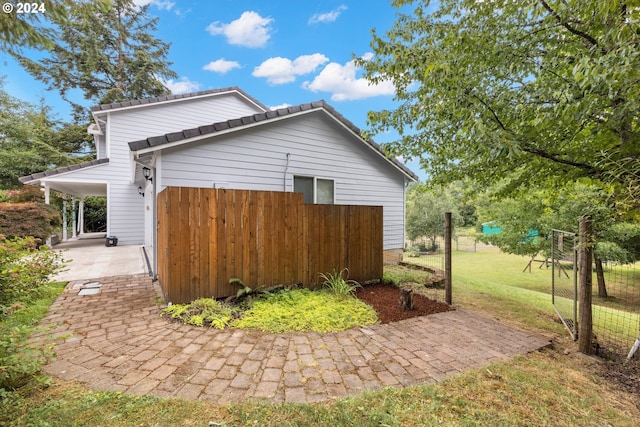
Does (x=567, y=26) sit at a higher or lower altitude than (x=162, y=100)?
lower

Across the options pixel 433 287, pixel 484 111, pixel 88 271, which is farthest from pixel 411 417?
pixel 88 271

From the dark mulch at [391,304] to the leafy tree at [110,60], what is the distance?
74.9 feet

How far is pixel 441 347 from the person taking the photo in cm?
329

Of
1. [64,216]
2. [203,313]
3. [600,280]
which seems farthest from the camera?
[64,216]

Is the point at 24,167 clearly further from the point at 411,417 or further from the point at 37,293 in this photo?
the point at 411,417

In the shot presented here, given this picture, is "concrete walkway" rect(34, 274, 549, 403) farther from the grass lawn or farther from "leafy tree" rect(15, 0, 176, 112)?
"leafy tree" rect(15, 0, 176, 112)

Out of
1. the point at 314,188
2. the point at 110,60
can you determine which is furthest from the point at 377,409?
the point at 110,60

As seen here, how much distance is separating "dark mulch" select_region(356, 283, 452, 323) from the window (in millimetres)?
3076

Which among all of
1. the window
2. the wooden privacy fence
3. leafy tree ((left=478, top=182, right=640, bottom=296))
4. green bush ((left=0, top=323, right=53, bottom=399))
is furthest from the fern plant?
leafy tree ((left=478, top=182, right=640, bottom=296))

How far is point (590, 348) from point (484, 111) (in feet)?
10.7

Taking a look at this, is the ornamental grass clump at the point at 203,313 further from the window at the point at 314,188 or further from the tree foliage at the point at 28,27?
the tree foliage at the point at 28,27

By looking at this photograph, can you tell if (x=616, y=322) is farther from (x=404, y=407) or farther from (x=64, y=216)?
(x=64, y=216)

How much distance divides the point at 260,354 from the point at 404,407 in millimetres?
1586

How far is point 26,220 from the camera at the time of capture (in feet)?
32.7
